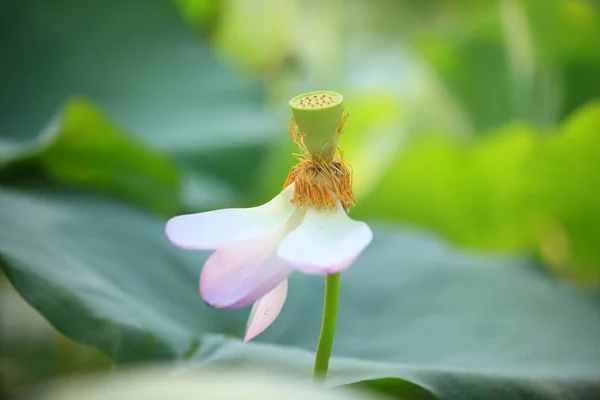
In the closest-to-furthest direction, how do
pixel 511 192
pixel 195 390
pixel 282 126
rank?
A: pixel 195 390 < pixel 511 192 < pixel 282 126

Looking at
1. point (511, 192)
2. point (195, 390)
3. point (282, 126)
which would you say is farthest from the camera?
point (282, 126)

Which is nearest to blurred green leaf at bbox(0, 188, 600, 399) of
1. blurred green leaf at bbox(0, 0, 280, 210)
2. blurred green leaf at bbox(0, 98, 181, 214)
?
blurred green leaf at bbox(0, 98, 181, 214)

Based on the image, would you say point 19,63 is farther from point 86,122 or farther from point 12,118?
point 86,122

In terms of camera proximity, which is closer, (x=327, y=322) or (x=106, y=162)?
(x=327, y=322)

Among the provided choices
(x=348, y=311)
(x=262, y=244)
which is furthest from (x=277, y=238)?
(x=348, y=311)

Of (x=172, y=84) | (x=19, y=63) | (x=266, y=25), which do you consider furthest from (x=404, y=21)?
(x=19, y=63)

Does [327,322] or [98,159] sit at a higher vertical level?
[98,159]

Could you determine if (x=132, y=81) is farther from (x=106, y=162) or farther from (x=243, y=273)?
(x=243, y=273)

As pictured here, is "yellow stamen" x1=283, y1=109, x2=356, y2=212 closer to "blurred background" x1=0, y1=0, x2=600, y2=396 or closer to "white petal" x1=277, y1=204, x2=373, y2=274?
"white petal" x1=277, y1=204, x2=373, y2=274
